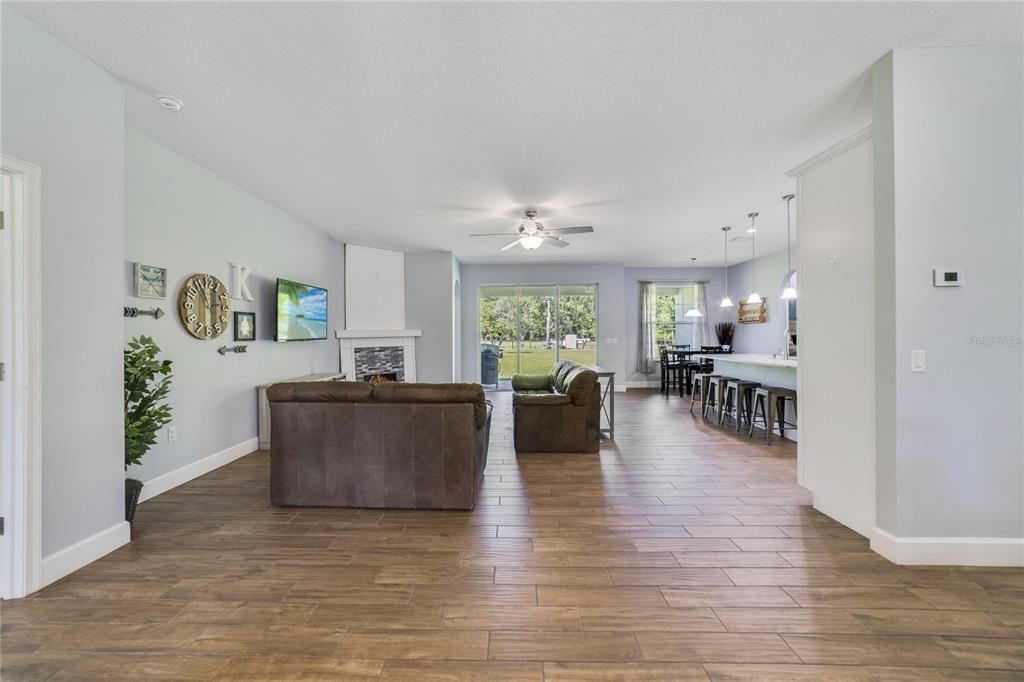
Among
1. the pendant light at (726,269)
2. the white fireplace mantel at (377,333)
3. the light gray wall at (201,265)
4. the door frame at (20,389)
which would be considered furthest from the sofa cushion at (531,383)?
the door frame at (20,389)

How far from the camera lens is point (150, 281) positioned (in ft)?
10.8

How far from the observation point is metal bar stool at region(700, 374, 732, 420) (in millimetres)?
5949

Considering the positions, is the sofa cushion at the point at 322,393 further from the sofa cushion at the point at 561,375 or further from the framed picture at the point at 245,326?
the sofa cushion at the point at 561,375

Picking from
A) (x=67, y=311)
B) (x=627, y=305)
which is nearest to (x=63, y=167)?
(x=67, y=311)

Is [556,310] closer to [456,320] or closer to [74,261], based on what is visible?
[456,320]

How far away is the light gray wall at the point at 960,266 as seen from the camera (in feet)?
7.32

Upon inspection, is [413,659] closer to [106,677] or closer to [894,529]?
[106,677]

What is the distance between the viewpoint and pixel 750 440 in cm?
492

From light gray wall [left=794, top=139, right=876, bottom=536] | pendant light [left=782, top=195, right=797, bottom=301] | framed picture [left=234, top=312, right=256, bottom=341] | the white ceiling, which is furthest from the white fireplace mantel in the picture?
pendant light [left=782, top=195, right=797, bottom=301]

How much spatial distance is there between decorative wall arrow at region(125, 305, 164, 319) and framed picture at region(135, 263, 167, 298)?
0.11m

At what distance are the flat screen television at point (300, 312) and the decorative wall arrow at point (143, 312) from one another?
1.48 metres

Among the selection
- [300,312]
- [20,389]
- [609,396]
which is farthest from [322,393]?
[609,396]

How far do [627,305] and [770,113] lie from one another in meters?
6.98

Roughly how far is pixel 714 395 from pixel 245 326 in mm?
6139
